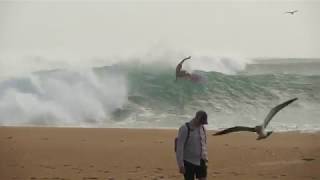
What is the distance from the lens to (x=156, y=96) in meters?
24.2

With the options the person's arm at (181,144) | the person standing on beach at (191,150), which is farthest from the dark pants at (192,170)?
the person's arm at (181,144)

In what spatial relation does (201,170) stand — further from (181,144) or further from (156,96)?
(156,96)

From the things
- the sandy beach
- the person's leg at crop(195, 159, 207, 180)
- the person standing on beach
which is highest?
the person standing on beach

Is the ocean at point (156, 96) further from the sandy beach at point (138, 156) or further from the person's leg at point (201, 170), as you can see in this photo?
the person's leg at point (201, 170)

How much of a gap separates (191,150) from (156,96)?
1793cm

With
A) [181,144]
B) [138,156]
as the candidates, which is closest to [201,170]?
[181,144]

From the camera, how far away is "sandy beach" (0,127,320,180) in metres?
9.37

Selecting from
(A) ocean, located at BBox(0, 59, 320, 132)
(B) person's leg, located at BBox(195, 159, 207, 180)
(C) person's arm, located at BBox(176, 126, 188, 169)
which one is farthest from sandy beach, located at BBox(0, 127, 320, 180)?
(A) ocean, located at BBox(0, 59, 320, 132)

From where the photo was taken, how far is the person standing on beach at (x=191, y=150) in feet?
20.4

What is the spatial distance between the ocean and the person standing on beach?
11676 millimetres

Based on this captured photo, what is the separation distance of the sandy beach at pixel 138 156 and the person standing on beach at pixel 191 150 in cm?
269

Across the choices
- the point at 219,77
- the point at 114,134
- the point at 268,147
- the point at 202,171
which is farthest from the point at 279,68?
the point at 202,171

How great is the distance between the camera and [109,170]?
386 inches

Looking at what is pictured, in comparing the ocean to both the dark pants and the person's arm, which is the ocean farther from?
the person's arm
